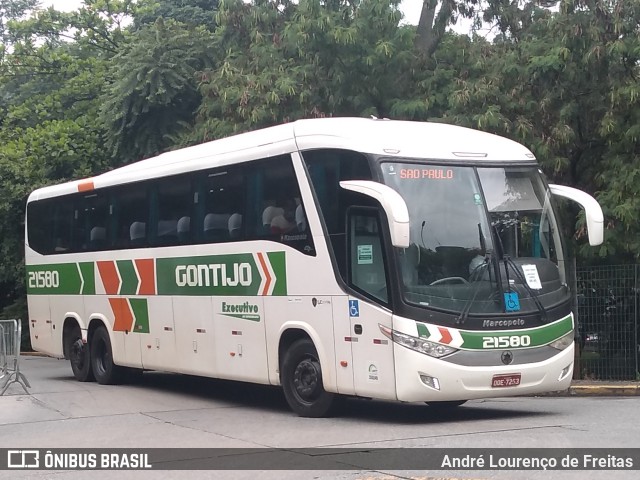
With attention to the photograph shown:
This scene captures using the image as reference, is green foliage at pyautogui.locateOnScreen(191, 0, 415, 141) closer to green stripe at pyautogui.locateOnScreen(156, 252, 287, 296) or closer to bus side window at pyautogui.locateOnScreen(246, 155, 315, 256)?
green stripe at pyautogui.locateOnScreen(156, 252, 287, 296)

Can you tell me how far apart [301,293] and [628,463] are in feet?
17.3

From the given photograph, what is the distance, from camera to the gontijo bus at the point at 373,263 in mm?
11492

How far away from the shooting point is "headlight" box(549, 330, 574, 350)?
Answer: 12.2 m

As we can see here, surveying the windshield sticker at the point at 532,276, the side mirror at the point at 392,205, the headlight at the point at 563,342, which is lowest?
the headlight at the point at 563,342

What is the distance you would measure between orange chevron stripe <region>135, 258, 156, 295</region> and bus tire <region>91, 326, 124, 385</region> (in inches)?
79.4

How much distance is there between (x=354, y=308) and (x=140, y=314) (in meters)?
6.28

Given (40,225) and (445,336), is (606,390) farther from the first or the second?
(40,225)

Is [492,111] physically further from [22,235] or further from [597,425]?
[22,235]

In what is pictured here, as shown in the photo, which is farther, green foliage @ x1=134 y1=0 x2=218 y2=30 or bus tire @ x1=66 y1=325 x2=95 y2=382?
green foliage @ x1=134 y1=0 x2=218 y2=30

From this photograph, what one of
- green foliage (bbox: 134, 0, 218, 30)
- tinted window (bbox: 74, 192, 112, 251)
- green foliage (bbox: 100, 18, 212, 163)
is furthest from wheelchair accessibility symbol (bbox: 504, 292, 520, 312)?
green foliage (bbox: 134, 0, 218, 30)

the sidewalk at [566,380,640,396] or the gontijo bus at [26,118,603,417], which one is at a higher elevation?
the gontijo bus at [26,118,603,417]

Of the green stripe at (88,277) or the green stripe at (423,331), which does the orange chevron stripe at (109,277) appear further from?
the green stripe at (423,331)

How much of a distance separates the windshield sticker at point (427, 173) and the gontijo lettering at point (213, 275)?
10.3ft

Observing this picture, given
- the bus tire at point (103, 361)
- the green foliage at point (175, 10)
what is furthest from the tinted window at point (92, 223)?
the green foliage at point (175, 10)
